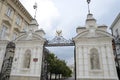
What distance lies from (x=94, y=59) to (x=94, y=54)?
47 centimetres

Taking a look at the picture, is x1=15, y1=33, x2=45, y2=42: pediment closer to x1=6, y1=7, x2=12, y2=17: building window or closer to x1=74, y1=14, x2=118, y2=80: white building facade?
x1=74, y1=14, x2=118, y2=80: white building facade

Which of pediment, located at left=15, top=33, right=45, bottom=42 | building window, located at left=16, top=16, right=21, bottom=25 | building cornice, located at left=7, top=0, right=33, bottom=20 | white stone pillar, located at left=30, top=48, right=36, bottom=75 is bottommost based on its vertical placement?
white stone pillar, located at left=30, top=48, right=36, bottom=75

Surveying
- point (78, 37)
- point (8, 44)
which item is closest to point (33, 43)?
point (8, 44)

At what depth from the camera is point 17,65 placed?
42.9 ft

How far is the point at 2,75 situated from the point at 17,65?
7.52 ft

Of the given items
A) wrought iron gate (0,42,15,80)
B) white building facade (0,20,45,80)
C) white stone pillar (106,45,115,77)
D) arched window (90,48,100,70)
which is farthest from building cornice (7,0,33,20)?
white stone pillar (106,45,115,77)

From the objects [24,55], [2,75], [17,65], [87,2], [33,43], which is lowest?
[2,75]

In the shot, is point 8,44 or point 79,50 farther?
point 8,44

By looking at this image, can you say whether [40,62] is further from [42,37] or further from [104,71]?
[104,71]

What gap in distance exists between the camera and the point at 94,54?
38.8 ft

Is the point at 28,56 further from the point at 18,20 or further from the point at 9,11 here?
the point at 18,20

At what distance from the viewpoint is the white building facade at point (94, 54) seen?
10.8 m

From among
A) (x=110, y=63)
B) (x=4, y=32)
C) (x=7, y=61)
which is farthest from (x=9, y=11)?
(x=110, y=63)

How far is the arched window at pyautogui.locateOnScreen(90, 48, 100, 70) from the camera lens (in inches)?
448
